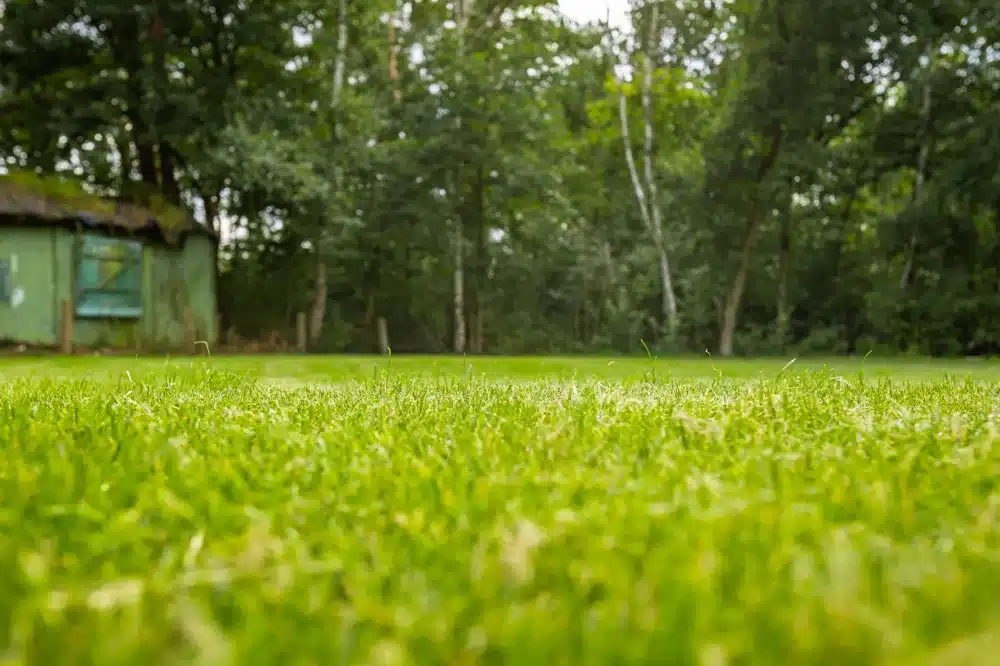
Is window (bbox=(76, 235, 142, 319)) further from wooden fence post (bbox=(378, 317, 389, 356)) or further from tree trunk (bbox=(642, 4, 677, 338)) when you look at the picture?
tree trunk (bbox=(642, 4, 677, 338))

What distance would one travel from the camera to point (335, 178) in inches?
981

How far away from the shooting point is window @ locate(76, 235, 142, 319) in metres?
21.4

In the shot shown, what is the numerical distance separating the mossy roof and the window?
1.56 ft

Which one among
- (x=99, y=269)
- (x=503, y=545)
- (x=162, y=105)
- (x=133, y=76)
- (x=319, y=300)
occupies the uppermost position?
(x=133, y=76)

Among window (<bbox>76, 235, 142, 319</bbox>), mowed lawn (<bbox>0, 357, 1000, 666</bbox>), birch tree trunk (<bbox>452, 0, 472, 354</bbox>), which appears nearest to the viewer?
mowed lawn (<bbox>0, 357, 1000, 666</bbox>)

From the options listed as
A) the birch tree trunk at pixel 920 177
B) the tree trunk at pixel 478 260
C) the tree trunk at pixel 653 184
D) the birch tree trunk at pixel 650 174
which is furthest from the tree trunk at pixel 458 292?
the birch tree trunk at pixel 920 177

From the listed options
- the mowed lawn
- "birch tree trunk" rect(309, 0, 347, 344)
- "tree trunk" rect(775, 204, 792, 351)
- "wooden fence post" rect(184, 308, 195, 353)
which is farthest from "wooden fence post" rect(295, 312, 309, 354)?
the mowed lawn

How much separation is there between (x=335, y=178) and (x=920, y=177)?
1632 centimetres

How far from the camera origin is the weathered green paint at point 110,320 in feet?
67.2

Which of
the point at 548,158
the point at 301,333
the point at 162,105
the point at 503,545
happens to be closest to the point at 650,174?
the point at 548,158

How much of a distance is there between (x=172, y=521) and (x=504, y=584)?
0.78 meters

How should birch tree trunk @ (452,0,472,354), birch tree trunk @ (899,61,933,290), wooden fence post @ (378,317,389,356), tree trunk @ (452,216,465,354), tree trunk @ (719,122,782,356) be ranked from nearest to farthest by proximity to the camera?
birch tree trunk @ (899,61,933,290)
tree trunk @ (719,122,782,356)
birch tree trunk @ (452,0,472,354)
tree trunk @ (452,216,465,354)
wooden fence post @ (378,317,389,356)

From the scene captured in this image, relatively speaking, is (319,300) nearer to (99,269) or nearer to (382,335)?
(382,335)

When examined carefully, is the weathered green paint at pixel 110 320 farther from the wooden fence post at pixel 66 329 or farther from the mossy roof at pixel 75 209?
the wooden fence post at pixel 66 329
